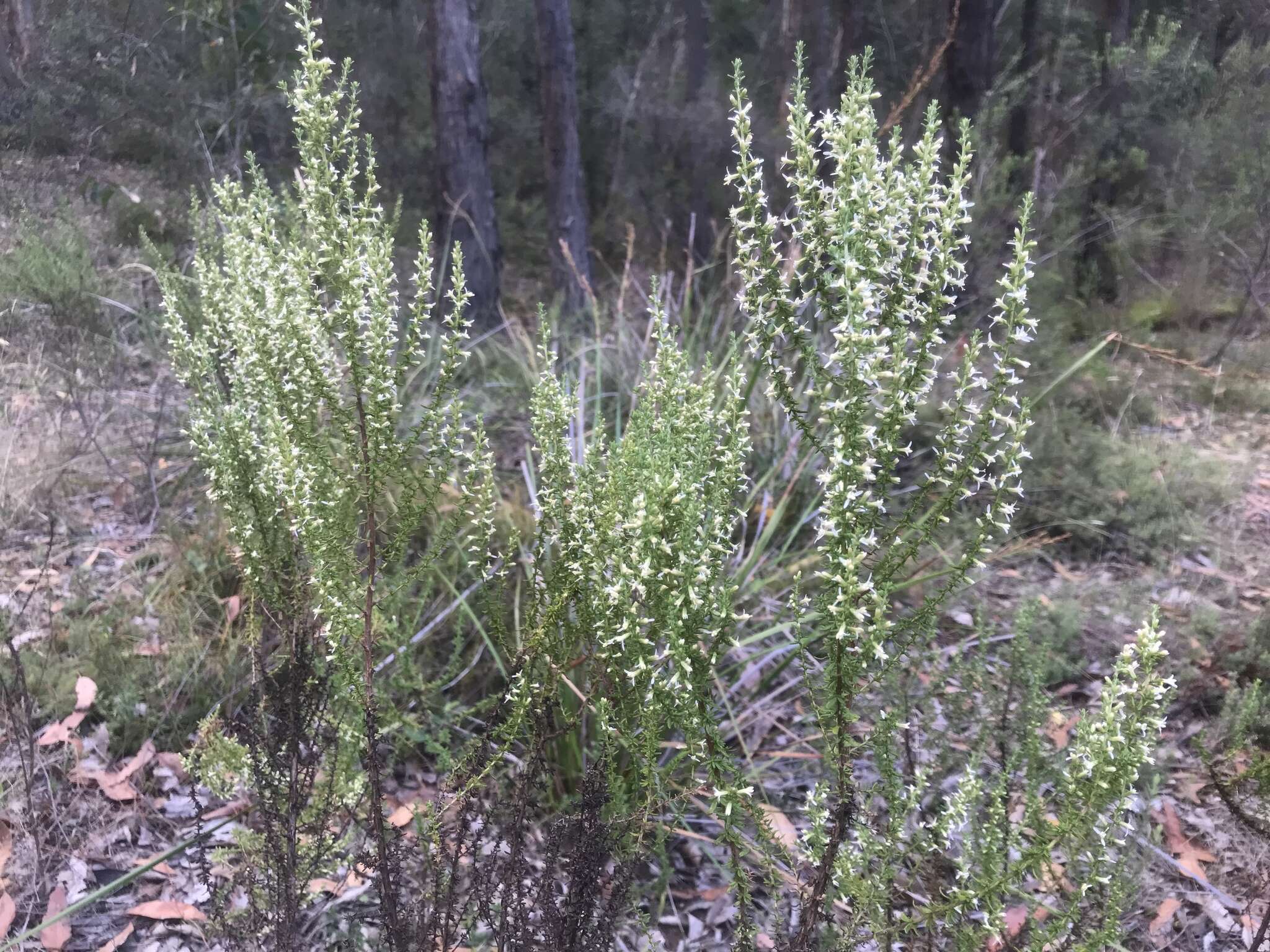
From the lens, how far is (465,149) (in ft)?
19.6

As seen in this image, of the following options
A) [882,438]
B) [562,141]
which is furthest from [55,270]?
[882,438]

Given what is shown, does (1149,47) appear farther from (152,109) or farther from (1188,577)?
(152,109)

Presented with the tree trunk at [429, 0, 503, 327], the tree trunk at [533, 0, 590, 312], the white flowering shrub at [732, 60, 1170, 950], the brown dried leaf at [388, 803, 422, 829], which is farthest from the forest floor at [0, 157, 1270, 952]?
the tree trunk at [533, 0, 590, 312]

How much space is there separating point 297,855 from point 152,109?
372cm

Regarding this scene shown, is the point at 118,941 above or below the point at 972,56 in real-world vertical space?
below

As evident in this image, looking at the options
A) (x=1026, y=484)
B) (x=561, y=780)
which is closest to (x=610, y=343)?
(x=1026, y=484)

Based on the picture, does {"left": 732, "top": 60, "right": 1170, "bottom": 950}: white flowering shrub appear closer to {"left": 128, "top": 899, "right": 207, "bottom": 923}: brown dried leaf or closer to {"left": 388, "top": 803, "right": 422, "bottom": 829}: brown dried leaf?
{"left": 388, "top": 803, "right": 422, "bottom": 829}: brown dried leaf

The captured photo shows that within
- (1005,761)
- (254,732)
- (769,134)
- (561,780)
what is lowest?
(561,780)

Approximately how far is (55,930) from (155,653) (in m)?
0.95

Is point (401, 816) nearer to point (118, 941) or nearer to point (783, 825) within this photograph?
point (118, 941)

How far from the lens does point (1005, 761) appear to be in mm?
2342

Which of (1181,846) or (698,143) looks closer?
(1181,846)

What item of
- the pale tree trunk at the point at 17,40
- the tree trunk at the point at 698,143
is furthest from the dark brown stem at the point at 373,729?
the tree trunk at the point at 698,143

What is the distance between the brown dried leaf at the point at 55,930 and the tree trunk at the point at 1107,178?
7.87m
